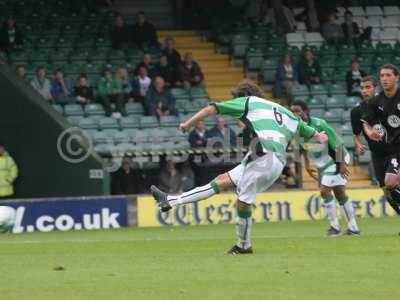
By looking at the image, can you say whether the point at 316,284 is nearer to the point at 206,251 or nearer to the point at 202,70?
the point at 206,251

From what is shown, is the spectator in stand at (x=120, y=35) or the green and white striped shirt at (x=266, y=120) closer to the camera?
the green and white striped shirt at (x=266, y=120)

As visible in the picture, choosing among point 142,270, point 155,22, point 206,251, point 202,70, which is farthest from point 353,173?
point 142,270

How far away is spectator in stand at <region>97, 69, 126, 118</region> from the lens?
25.4 meters

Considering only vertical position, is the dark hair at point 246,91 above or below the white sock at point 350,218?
above

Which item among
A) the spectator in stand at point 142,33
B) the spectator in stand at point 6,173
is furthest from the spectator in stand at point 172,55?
the spectator in stand at point 6,173

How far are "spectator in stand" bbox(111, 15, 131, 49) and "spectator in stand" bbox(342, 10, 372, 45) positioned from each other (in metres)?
5.63

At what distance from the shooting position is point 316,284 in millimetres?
10383

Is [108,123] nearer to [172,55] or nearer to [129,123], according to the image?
[129,123]

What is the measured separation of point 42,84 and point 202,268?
13716 millimetres

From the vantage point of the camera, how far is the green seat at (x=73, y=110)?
25031mm

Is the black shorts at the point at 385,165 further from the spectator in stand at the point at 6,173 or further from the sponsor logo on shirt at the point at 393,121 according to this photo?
the spectator in stand at the point at 6,173

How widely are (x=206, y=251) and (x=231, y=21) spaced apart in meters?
16.8

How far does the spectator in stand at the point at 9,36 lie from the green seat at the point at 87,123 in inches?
110

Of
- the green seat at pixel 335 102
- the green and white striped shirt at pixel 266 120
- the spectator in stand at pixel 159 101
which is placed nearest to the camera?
the green and white striped shirt at pixel 266 120
